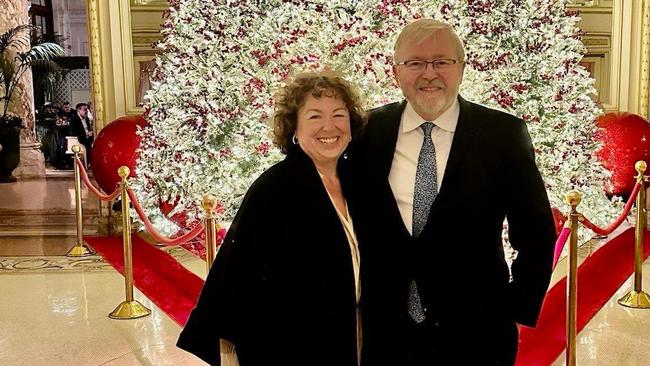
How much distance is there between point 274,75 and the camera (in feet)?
18.3

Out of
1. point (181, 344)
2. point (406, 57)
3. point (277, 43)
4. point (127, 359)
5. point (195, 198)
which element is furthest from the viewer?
point (195, 198)

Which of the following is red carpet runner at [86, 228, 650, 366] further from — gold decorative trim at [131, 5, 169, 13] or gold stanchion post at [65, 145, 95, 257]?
gold decorative trim at [131, 5, 169, 13]

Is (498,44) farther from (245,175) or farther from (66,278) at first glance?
(66,278)

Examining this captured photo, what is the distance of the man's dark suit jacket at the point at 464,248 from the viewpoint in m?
2.28

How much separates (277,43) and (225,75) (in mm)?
518

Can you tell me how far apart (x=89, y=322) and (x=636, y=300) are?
12.7ft

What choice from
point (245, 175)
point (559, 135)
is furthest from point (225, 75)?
point (559, 135)

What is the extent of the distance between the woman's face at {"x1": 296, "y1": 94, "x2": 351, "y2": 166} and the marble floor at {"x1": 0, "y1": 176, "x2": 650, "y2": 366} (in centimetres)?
231

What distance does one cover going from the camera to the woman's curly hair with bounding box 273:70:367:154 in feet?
7.24

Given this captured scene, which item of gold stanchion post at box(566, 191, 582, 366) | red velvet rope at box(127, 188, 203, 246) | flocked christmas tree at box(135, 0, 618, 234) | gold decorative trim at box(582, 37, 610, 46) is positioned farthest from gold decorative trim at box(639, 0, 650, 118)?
red velvet rope at box(127, 188, 203, 246)

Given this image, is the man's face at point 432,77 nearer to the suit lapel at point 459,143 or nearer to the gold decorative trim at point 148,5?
the suit lapel at point 459,143

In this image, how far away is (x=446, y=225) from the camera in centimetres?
229

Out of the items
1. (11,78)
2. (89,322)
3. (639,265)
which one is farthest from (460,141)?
(11,78)

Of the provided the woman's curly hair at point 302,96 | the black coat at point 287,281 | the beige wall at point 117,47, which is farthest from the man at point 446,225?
the beige wall at point 117,47
